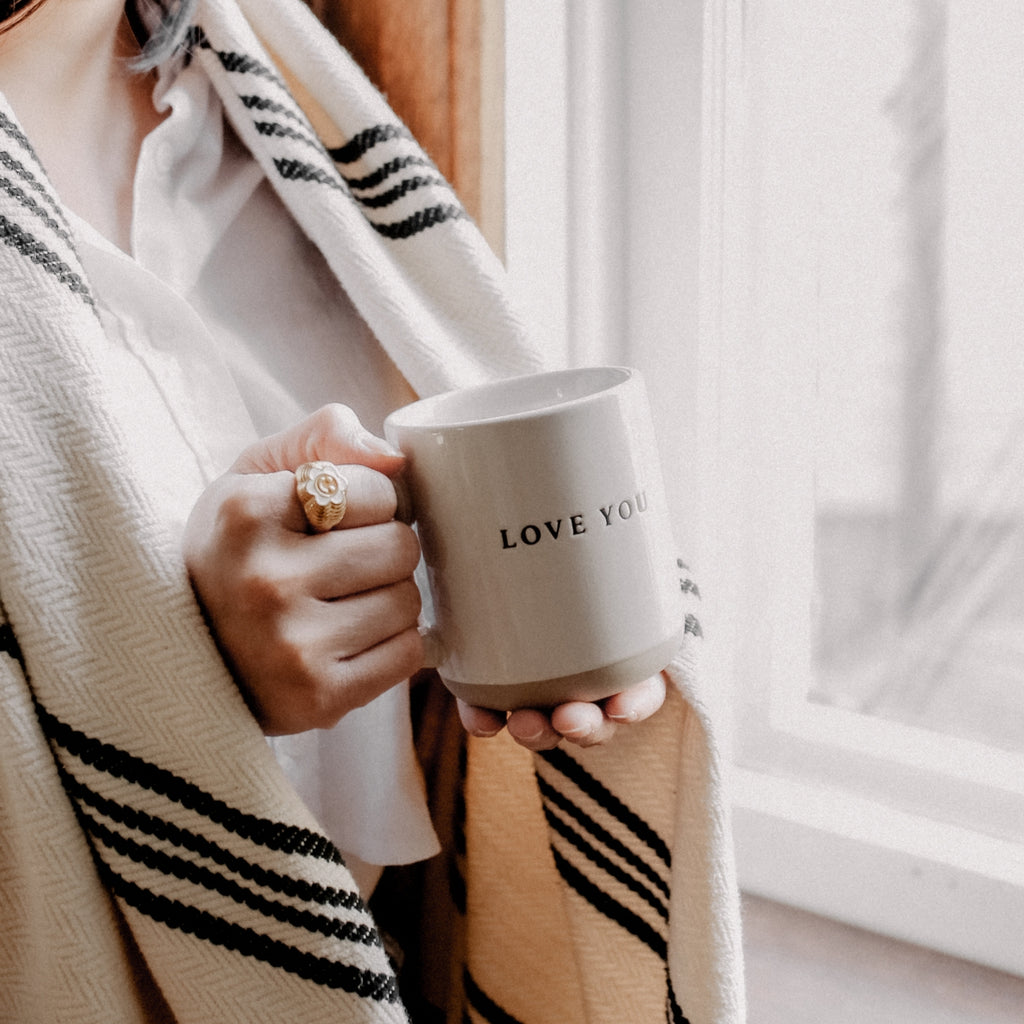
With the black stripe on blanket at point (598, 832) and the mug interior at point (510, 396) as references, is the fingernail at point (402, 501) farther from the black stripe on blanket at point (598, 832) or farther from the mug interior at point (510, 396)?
the black stripe on blanket at point (598, 832)

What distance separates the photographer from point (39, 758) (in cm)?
39

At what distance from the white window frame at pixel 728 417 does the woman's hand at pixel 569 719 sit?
1.03 feet

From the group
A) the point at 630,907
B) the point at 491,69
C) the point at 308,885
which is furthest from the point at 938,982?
the point at 491,69

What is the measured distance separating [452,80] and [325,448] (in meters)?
0.34

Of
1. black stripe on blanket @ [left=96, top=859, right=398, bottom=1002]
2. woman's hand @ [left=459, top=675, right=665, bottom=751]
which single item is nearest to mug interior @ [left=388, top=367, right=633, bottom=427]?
woman's hand @ [left=459, top=675, right=665, bottom=751]

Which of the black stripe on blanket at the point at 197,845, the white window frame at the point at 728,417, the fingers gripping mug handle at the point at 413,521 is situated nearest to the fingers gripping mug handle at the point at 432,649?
the fingers gripping mug handle at the point at 413,521

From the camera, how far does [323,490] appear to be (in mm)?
382

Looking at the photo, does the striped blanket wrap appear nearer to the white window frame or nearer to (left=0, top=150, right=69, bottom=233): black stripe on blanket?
(left=0, top=150, right=69, bottom=233): black stripe on blanket

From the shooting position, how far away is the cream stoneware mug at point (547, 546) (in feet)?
1.17

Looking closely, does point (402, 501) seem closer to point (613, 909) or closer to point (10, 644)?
point (10, 644)

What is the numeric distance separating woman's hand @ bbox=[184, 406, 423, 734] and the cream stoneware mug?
0.07 ft

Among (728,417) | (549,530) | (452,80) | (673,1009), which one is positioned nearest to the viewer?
(549,530)

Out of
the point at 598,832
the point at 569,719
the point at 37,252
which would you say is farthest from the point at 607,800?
the point at 37,252

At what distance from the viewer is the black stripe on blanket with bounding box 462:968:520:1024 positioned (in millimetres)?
578
